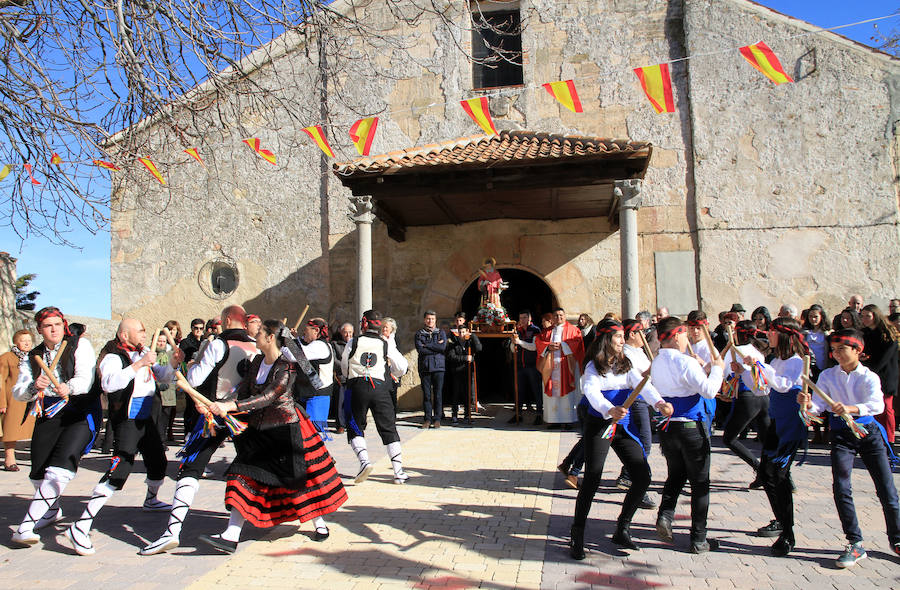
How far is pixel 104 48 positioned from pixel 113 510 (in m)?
4.11

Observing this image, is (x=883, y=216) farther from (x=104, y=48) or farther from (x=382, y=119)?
(x=104, y=48)

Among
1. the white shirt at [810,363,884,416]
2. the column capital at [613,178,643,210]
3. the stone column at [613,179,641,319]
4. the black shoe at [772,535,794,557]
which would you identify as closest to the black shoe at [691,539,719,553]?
the black shoe at [772,535,794,557]

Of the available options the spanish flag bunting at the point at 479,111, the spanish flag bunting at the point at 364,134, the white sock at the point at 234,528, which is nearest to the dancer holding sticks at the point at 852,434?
the white sock at the point at 234,528

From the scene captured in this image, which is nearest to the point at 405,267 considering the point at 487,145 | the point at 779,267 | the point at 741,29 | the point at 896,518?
the point at 487,145

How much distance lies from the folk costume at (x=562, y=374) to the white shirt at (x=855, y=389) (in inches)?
188

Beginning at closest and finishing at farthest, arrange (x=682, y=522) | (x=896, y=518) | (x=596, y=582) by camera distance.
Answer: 1. (x=596, y=582)
2. (x=896, y=518)
3. (x=682, y=522)

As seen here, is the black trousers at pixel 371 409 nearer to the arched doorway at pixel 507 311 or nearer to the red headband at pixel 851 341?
the red headband at pixel 851 341

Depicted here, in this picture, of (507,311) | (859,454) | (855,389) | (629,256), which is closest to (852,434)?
(859,454)

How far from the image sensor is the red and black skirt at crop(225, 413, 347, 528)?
4.17 m

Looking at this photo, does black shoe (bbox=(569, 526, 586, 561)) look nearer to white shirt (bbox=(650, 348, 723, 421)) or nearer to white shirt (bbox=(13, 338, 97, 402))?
white shirt (bbox=(650, 348, 723, 421))

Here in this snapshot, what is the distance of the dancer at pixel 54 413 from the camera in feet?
14.1

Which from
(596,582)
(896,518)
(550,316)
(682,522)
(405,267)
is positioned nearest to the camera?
(596,582)

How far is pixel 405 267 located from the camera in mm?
12078

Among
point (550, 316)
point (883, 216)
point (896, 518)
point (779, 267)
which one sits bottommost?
point (896, 518)
